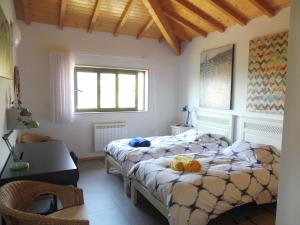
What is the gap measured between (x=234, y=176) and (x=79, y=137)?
312cm

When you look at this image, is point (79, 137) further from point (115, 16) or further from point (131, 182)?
point (115, 16)

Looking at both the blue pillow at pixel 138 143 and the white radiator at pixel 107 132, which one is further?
the white radiator at pixel 107 132

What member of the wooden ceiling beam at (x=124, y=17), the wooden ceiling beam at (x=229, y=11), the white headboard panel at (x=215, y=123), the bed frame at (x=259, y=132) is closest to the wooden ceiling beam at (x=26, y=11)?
the wooden ceiling beam at (x=124, y=17)

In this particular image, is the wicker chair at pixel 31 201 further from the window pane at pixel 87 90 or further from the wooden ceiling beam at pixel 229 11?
the wooden ceiling beam at pixel 229 11

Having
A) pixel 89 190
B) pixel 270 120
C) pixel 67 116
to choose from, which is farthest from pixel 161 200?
pixel 67 116

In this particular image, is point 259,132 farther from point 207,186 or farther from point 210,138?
point 207,186

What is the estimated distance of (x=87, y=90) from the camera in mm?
4641

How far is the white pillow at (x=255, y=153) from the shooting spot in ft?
9.40

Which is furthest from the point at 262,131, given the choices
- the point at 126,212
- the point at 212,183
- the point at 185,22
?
the point at 185,22

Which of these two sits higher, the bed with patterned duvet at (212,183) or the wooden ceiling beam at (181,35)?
the wooden ceiling beam at (181,35)

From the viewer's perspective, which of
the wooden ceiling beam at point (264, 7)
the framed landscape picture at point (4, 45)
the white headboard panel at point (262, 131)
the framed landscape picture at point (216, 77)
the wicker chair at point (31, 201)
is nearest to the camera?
the wicker chair at point (31, 201)

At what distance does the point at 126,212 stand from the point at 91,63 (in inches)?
115

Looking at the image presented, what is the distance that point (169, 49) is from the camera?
17.2 ft

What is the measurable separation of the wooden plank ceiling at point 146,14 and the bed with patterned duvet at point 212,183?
207 centimetres
